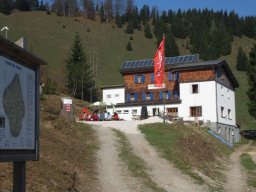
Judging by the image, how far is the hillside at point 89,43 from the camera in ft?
328

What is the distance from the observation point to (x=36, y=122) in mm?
8820

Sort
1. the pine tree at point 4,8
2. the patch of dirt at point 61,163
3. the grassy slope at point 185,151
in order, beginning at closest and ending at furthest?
1. the patch of dirt at point 61,163
2. the grassy slope at point 185,151
3. the pine tree at point 4,8

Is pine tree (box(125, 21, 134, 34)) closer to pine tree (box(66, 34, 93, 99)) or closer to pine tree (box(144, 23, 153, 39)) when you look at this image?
pine tree (box(144, 23, 153, 39))

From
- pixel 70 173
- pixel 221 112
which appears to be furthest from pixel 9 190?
pixel 221 112

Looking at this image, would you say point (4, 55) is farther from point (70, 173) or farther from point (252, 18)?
point (252, 18)

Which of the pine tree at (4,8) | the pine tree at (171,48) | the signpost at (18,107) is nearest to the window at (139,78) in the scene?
the signpost at (18,107)

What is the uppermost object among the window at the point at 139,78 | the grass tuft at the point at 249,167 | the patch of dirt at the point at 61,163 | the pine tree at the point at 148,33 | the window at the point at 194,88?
the pine tree at the point at 148,33

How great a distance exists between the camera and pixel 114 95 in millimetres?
61625

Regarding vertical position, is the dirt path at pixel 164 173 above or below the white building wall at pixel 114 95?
below

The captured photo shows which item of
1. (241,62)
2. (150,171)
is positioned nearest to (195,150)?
(150,171)

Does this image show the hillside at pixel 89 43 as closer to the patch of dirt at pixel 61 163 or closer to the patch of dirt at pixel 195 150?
the patch of dirt at pixel 195 150

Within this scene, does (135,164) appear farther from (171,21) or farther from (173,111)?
(171,21)

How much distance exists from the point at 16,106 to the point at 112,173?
397 inches

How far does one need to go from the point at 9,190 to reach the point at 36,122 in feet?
11.0
